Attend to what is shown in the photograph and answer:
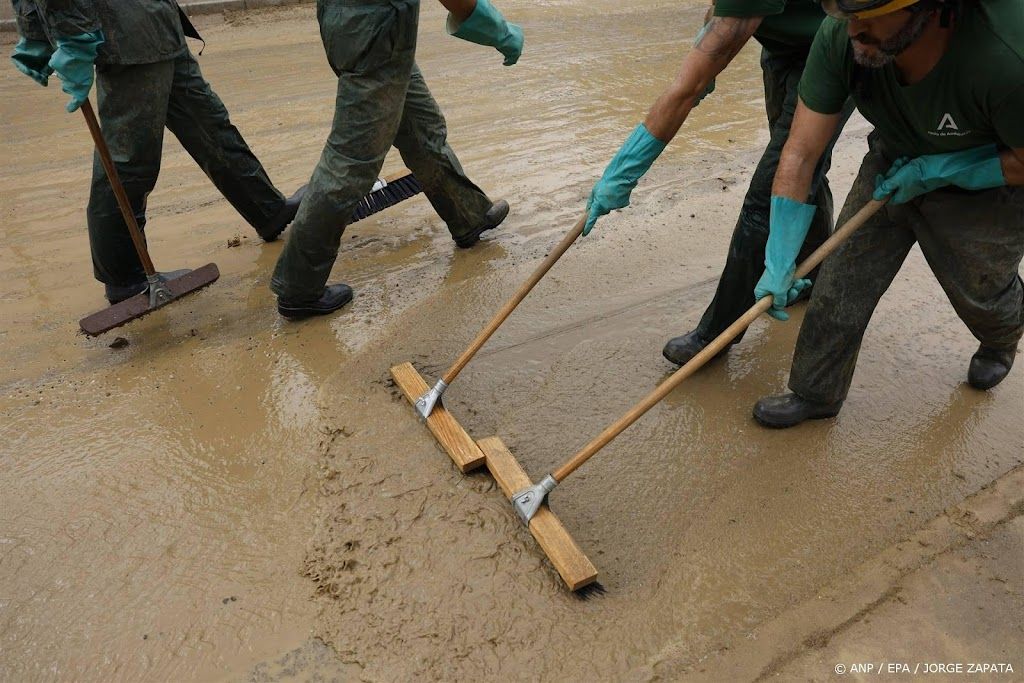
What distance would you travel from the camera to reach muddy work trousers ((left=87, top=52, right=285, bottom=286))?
3.03 metres

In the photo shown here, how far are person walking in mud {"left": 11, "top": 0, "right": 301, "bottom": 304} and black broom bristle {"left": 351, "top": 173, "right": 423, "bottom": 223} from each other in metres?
0.49

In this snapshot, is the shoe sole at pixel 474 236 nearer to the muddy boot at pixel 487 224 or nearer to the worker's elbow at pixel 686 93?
the muddy boot at pixel 487 224

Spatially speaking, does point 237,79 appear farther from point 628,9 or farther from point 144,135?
point 628,9

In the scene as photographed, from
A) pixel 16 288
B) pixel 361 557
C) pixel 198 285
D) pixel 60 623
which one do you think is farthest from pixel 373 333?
pixel 16 288

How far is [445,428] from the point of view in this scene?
256 centimetres

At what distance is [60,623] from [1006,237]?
2.92 meters

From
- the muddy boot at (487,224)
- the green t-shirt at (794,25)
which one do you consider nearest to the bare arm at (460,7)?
the green t-shirt at (794,25)

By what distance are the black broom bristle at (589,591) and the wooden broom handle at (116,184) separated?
2309mm

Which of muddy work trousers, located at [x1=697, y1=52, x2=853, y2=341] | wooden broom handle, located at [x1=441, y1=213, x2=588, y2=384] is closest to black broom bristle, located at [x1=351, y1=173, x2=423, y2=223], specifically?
wooden broom handle, located at [x1=441, y1=213, x2=588, y2=384]

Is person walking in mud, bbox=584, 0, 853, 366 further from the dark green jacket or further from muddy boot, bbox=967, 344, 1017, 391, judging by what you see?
the dark green jacket

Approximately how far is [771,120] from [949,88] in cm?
109

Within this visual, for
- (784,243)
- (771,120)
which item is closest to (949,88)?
(784,243)

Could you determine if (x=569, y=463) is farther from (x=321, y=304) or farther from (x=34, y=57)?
(x=34, y=57)

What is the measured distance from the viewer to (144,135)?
3.09 meters
